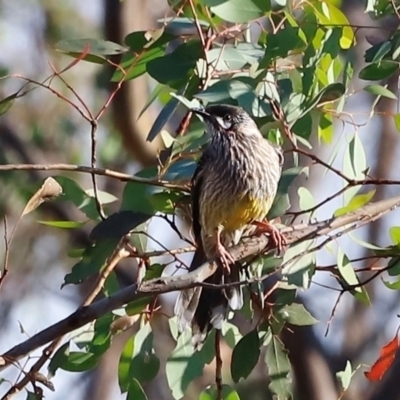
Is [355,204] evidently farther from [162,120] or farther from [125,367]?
[125,367]

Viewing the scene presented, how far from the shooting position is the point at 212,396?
114 inches

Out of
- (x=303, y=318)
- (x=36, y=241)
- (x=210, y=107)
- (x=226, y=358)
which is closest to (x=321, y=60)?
(x=210, y=107)

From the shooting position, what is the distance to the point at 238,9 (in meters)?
2.81

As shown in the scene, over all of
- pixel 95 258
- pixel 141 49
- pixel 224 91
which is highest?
pixel 141 49

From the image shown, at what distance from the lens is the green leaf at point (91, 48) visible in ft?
9.42

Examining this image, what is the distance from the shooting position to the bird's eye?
3.54 m

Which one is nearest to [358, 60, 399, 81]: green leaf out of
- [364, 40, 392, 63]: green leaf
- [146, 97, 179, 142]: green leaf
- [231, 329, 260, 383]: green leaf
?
[364, 40, 392, 63]: green leaf

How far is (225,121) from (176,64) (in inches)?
25.6

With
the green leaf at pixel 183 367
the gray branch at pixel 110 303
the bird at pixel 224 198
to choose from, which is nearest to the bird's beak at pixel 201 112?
the bird at pixel 224 198

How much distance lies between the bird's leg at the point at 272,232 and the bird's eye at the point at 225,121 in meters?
0.40

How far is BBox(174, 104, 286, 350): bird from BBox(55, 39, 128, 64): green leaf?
0.30m

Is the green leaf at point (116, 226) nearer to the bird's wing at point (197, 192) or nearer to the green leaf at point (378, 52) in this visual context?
the bird's wing at point (197, 192)

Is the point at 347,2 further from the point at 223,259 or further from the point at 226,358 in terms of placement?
the point at 223,259

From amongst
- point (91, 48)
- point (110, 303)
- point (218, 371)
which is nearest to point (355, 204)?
point (218, 371)
